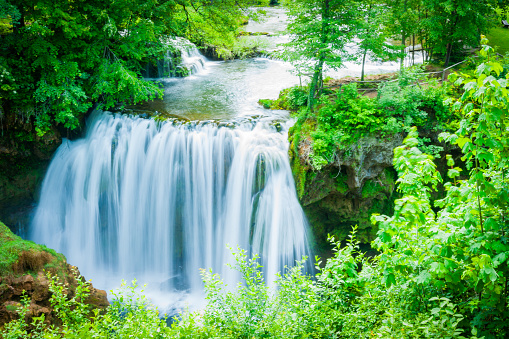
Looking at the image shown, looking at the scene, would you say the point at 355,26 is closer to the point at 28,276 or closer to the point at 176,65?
the point at 176,65

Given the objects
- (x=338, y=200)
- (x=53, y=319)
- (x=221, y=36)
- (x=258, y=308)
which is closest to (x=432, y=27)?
(x=338, y=200)

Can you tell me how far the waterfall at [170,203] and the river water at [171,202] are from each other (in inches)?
1.5

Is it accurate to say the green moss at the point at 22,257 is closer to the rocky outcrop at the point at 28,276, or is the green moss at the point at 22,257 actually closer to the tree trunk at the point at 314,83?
the rocky outcrop at the point at 28,276

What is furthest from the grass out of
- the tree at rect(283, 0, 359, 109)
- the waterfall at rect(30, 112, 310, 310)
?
the waterfall at rect(30, 112, 310, 310)

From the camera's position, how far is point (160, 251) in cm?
1234

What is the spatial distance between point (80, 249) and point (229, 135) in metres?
7.18

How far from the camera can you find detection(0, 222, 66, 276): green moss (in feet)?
23.5

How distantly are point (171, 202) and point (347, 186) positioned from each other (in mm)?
6412

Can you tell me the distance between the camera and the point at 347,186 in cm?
1140

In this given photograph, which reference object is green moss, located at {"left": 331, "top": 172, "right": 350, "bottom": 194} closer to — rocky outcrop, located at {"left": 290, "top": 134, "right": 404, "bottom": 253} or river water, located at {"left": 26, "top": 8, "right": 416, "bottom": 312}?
rocky outcrop, located at {"left": 290, "top": 134, "right": 404, "bottom": 253}

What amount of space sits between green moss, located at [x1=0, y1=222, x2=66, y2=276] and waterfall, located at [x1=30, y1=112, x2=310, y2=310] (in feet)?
13.9

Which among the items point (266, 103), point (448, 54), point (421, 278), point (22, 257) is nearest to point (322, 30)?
point (266, 103)

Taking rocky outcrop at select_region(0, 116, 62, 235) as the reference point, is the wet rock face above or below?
below

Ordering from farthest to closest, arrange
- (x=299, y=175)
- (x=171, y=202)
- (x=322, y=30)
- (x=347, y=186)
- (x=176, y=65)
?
(x=176, y=65) → (x=171, y=202) → (x=322, y=30) → (x=347, y=186) → (x=299, y=175)
